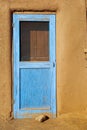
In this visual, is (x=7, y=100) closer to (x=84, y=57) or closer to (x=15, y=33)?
(x=15, y=33)

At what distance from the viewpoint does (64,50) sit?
6.36 meters

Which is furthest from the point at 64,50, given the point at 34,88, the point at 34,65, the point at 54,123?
the point at 54,123

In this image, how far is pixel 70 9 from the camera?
6.34m

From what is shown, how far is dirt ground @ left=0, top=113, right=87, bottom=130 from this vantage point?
230 inches

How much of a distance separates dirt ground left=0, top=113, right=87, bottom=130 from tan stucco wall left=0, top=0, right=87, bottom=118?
16 centimetres

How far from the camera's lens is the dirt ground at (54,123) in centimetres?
584

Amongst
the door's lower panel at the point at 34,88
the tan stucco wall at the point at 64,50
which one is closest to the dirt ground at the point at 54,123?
the tan stucco wall at the point at 64,50

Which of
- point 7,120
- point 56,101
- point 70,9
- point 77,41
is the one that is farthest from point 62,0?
point 7,120

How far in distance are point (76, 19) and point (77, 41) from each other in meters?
0.45

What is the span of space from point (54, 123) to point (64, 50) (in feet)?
4.84

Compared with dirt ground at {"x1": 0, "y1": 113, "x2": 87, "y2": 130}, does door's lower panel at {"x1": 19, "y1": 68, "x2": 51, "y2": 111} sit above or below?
above

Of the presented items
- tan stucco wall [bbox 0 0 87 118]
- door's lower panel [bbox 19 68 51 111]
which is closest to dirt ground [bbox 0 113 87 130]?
tan stucco wall [bbox 0 0 87 118]

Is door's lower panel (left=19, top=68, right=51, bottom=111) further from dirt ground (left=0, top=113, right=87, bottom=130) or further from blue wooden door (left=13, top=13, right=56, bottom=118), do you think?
dirt ground (left=0, top=113, right=87, bottom=130)

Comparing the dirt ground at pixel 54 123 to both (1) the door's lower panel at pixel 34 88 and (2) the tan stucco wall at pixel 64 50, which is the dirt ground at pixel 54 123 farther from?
(1) the door's lower panel at pixel 34 88
